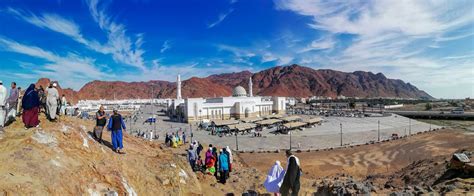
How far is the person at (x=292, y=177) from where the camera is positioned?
6.12 m

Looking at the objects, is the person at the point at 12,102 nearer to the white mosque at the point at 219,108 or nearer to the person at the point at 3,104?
the person at the point at 3,104

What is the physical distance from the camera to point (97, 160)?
6695 mm

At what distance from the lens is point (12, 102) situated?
8359 mm

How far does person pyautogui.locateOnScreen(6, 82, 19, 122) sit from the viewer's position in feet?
27.1

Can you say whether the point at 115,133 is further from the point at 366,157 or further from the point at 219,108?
the point at 219,108

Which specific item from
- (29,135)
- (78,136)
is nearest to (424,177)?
(78,136)

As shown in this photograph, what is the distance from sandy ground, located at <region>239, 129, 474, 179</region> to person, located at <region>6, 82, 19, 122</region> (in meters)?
15.0

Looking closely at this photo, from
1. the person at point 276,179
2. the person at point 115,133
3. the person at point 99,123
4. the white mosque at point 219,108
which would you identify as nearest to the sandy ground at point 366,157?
the person at point 276,179

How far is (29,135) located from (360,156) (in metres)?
24.1

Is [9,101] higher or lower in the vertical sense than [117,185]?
higher

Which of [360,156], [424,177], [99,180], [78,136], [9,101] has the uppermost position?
[9,101]

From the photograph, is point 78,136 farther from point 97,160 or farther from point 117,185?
point 117,185

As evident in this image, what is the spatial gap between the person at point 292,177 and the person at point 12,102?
8.06 meters

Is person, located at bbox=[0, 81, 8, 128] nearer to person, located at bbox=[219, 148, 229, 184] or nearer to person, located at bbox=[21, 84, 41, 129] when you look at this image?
person, located at bbox=[21, 84, 41, 129]
